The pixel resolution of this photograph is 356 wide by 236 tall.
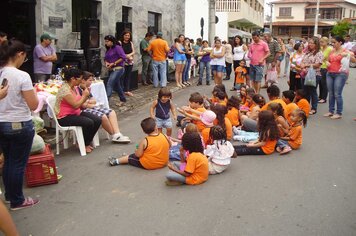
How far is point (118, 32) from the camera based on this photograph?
1238 cm

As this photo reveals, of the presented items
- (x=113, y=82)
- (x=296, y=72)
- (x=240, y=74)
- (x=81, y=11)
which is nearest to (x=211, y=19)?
(x=240, y=74)

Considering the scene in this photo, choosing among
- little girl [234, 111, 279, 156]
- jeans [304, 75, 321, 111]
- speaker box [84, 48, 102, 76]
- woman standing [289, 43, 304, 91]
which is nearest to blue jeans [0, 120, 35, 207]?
little girl [234, 111, 279, 156]

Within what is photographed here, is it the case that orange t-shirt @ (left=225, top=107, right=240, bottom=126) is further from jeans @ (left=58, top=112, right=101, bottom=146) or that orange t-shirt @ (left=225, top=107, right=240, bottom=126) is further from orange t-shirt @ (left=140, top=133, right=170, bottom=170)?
jeans @ (left=58, top=112, right=101, bottom=146)

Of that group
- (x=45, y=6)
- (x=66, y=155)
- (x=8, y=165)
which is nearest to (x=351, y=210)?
(x=8, y=165)

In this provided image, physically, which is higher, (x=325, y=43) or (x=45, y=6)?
(x=45, y=6)

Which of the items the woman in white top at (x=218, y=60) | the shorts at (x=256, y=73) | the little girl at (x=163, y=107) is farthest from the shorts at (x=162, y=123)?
the woman in white top at (x=218, y=60)

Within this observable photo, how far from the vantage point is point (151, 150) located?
18.6 ft

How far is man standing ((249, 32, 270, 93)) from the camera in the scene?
437 inches

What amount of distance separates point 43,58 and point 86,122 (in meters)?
3.36

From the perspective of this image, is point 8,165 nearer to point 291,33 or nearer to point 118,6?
point 118,6

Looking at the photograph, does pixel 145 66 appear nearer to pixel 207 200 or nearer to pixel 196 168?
pixel 196 168

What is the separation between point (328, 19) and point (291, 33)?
921 cm

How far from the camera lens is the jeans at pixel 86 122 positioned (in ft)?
20.7

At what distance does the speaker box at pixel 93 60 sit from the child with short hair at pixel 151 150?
5.47m
